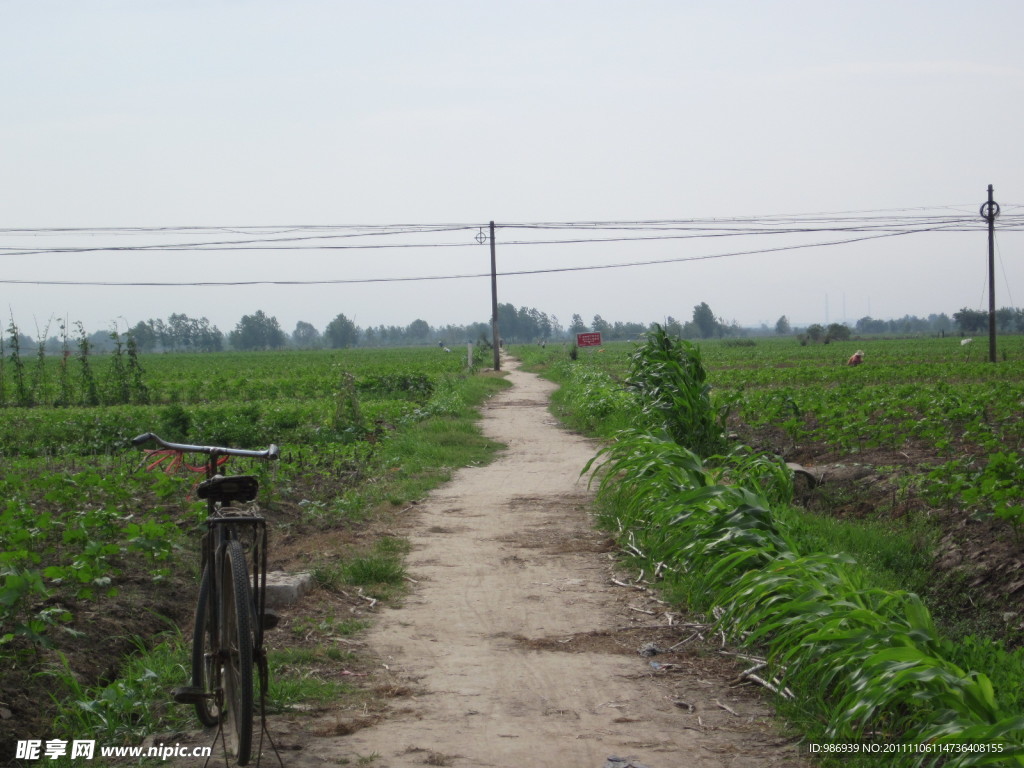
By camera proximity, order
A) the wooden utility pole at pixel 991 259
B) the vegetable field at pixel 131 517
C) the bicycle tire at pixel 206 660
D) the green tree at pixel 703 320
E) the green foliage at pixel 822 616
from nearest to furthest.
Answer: the green foliage at pixel 822 616 → the bicycle tire at pixel 206 660 → the vegetable field at pixel 131 517 → the wooden utility pole at pixel 991 259 → the green tree at pixel 703 320

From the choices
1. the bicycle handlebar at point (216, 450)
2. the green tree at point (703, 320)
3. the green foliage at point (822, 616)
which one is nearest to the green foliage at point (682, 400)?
the green foliage at point (822, 616)

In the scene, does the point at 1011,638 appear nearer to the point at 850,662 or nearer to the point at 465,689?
the point at 850,662

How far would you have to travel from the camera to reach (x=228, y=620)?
409 cm

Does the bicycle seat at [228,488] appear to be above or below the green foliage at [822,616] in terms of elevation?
above

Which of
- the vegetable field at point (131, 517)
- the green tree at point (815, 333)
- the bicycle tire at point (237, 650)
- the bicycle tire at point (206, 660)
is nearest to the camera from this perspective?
the bicycle tire at point (237, 650)

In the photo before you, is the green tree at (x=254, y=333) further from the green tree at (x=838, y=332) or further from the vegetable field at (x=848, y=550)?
the vegetable field at (x=848, y=550)

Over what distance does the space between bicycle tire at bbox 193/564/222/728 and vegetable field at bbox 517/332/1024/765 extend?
8.53 feet

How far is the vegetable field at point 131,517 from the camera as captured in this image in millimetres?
4770

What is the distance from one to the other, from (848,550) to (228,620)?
5.35m

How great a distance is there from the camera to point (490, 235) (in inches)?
1533

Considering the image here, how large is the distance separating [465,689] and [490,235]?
3498 cm

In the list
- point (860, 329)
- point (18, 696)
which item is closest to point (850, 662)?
point (18, 696)

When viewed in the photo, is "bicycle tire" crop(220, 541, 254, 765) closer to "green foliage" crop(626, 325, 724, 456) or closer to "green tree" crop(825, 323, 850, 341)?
"green foliage" crop(626, 325, 724, 456)

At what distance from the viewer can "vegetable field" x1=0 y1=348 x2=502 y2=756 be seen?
4770mm
